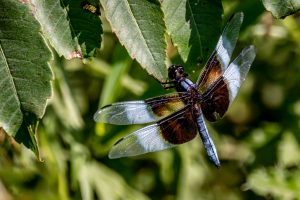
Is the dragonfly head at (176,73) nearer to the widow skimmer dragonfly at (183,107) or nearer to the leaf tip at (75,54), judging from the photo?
the widow skimmer dragonfly at (183,107)

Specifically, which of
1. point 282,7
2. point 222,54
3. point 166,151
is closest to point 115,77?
point 166,151

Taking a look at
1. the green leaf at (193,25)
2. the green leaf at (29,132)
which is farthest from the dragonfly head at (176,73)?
the green leaf at (29,132)

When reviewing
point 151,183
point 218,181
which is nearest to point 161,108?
point 151,183

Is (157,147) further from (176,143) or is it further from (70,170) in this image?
(70,170)

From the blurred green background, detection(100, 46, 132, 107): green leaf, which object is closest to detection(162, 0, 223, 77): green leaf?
the blurred green background

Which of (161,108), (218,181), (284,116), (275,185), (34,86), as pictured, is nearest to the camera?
(34,86)
